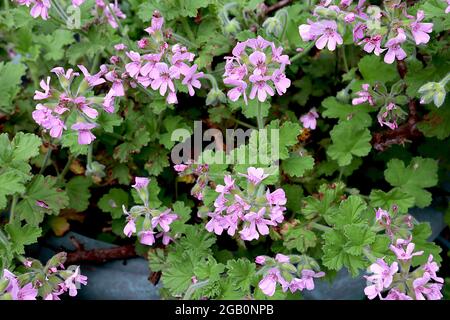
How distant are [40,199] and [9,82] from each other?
1.50ft

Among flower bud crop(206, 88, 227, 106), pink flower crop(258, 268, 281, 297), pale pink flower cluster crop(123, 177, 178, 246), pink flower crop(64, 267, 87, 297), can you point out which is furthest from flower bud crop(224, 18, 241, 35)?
pink flower crop(64, 267, 87, 297)

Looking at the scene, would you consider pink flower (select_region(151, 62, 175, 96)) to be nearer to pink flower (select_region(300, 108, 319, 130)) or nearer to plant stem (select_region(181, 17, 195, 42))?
plant stem (select_region(181, 17, 195, 42))

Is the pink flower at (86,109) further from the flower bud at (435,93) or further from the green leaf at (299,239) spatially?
the flower bud at (435,93)

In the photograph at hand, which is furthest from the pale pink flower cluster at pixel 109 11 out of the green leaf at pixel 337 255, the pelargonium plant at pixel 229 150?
the green leaf at pixel 337 255

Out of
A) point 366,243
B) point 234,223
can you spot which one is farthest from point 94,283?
point 366,243

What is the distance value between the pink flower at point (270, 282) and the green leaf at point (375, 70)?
77cm

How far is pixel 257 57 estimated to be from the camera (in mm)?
1665

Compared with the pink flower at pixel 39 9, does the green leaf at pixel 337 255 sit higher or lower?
lower

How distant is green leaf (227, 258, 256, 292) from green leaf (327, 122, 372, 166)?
50 centimetres

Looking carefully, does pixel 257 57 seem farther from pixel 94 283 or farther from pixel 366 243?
pixel 94 283

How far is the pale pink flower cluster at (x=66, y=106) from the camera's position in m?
1.67

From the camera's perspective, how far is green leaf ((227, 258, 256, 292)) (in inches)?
68.7

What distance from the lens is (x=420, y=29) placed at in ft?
5.52

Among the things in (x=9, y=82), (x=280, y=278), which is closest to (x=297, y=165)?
(x=280, y=278)
